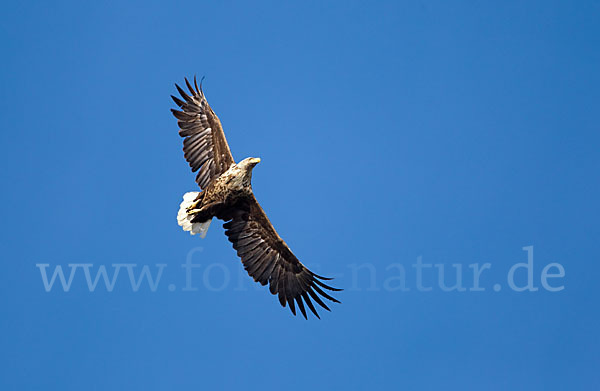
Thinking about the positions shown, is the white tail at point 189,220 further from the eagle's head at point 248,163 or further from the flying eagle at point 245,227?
the eagle's head at point 248,163

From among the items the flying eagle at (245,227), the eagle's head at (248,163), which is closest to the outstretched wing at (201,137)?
the flying eagle at (245,227)

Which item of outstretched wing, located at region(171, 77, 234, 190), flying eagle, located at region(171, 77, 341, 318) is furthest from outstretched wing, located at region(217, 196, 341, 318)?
outstretched wing, located at region(171, 77, 234, 190)

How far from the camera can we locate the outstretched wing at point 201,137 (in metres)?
12.1

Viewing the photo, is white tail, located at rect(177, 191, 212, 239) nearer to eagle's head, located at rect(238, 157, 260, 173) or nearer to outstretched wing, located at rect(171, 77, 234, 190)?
outstretched wing, located at rect(171, 77, 234, 190)

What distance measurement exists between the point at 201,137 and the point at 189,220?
1.34 metres

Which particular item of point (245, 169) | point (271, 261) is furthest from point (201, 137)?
point (271, 261)

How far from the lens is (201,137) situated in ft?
40.8

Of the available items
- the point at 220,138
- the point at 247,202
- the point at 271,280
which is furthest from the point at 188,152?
the point at 271,280

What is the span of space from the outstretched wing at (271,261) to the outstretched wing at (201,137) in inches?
28.7

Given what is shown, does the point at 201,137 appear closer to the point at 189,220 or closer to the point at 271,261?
the point at 189,220

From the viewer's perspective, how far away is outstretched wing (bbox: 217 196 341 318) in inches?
472

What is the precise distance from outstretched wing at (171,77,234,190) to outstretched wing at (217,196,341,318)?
2.39ft

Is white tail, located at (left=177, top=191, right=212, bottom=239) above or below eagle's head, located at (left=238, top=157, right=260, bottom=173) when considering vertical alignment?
below

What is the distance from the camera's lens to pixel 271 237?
12.0 m
